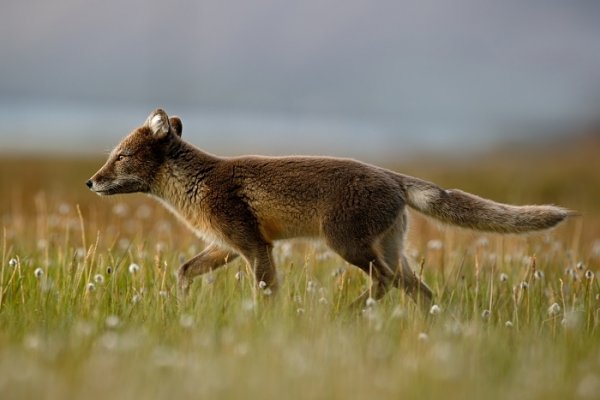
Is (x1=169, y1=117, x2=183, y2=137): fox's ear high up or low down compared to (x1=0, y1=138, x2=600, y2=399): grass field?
up

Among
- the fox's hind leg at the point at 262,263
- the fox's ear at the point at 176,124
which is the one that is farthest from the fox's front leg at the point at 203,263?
the fox's ear at the point at 176,124

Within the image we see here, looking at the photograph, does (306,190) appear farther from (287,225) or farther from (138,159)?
(138,159)

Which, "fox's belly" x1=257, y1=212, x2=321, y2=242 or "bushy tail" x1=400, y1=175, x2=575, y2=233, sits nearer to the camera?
"bushy tail" x1=400, y1=175, x2=575, y2=233

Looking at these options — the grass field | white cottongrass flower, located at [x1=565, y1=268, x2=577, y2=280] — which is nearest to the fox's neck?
the grass field

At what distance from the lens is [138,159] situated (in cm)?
888

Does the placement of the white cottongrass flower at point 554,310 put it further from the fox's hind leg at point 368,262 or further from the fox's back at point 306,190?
the fox's back at point 306,190

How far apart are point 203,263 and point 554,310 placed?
3717 millimetres

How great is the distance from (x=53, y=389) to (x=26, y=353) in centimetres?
109

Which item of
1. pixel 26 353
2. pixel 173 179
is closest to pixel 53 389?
pixel 26 353

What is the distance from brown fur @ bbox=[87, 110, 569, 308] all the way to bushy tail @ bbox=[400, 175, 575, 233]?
0.03 ft

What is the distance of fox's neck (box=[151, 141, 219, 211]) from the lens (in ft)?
28.6

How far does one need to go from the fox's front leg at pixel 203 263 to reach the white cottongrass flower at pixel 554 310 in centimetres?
337

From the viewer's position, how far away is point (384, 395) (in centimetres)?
473

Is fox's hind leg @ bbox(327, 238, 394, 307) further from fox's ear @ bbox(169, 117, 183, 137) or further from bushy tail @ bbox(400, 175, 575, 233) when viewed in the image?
fox's ear @ bbox(169, 117, 183, 137)
